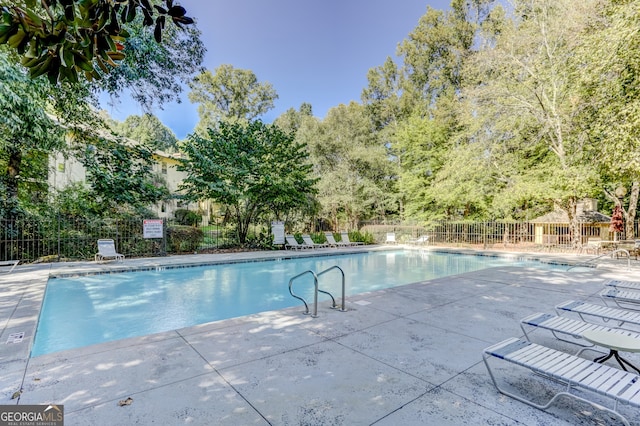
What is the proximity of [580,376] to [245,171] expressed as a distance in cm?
1253

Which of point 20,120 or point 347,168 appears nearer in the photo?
point 20,120

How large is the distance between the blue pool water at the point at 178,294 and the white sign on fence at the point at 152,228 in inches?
97.7

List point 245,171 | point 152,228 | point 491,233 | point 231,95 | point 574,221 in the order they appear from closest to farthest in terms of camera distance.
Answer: point 152,228 → point 245,171 → point 574,221 → point 491,233 → point 231,95

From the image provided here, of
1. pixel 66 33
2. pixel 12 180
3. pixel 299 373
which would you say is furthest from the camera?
pixel 12 180

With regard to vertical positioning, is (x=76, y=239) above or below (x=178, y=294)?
above

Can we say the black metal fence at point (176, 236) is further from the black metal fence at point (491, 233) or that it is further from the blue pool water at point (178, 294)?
the blue pool water at point (178, 294)

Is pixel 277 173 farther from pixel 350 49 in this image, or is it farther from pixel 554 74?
pixel 350 49

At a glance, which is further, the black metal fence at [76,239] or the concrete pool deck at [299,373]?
the black metal fence at [76,239]

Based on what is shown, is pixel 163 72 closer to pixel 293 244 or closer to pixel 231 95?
pixel 293 244

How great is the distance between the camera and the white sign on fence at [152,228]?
1135cm

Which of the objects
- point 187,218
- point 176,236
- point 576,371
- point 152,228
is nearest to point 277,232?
point 176,236

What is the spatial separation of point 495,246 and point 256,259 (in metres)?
13.1

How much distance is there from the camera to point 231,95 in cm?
2898

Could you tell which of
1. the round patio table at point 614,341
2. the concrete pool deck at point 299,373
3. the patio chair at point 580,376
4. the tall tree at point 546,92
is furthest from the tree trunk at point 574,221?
the patio chair at point 580,376
